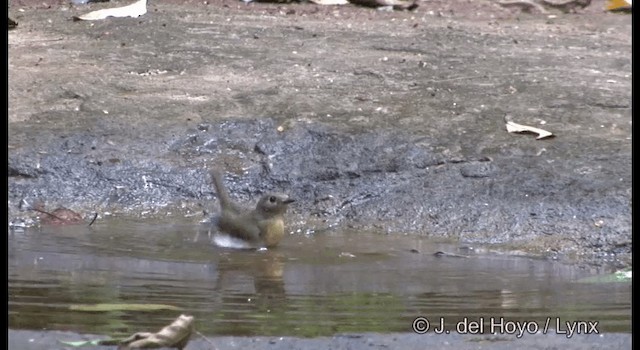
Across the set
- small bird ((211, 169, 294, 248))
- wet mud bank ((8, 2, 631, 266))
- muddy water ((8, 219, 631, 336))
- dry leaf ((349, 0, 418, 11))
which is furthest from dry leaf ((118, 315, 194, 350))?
dry leaf ((349, 0, 418, 11))

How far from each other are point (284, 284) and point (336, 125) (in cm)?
264

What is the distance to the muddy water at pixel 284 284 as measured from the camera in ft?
17.1

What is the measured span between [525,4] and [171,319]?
813cm

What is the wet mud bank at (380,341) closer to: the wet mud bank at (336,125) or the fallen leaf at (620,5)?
the wet mud bank at (336,125)

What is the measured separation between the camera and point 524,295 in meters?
5.82

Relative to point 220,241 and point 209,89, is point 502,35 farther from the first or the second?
point 220,241

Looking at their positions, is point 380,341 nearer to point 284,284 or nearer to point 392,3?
point 284,284

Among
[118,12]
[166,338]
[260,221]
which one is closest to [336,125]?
[260,221]

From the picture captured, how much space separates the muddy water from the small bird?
83 millimetres

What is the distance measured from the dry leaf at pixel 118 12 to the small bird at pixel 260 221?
451cm

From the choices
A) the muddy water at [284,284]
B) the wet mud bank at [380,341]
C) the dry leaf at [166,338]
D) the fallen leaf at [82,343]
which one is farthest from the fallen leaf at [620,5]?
the fallen leaf at [82,343]

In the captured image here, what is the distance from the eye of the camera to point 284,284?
598 cm

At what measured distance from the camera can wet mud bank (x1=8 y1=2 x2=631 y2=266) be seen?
7.34 m
